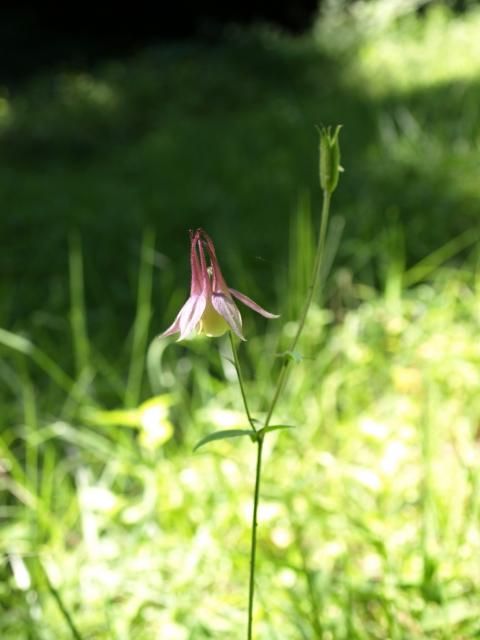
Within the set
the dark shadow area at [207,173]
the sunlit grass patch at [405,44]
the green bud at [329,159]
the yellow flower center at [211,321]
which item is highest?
the sunlit grass patch at [405,44]

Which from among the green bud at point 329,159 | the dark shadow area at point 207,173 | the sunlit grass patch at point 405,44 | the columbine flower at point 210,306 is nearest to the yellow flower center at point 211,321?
the columbine flower at point 210,306

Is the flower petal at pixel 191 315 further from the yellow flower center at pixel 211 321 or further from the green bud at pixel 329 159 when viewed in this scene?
the green bud at pixel 329 159

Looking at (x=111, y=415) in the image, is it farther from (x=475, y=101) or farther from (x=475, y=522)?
(x=475, y=101)

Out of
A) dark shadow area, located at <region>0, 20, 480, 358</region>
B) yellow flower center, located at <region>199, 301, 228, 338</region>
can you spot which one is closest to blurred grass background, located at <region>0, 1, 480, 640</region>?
dark shadow area, located at <region>0, 20, 480, 358</region>

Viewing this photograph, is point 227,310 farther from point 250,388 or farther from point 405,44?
point 405,44

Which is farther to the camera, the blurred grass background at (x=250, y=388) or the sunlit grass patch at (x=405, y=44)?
the sunlit grass patch at (x=405, y=44)

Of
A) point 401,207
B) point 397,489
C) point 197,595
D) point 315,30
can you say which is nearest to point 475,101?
point 401,207
